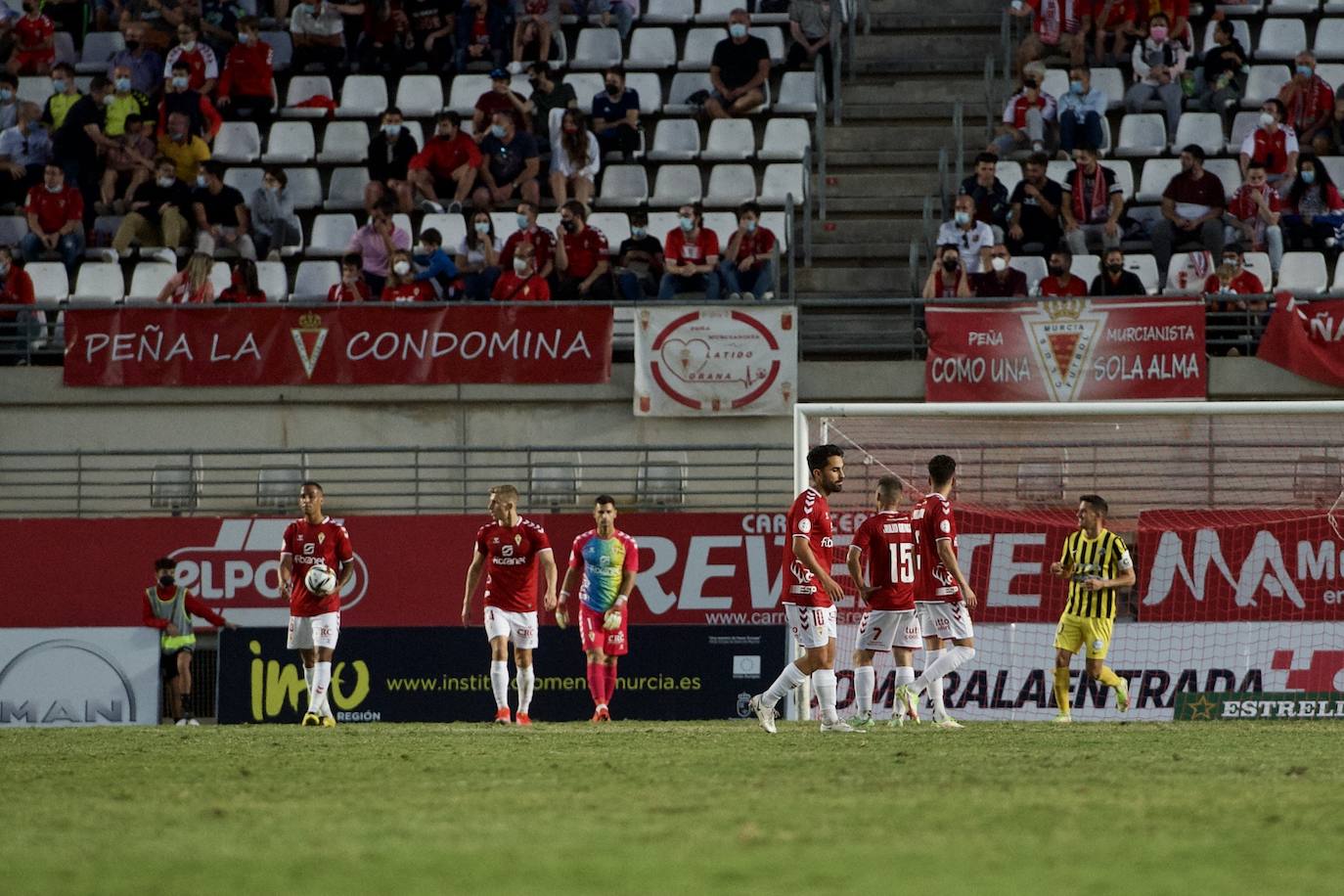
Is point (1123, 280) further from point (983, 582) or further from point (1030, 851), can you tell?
point (1030, 851)

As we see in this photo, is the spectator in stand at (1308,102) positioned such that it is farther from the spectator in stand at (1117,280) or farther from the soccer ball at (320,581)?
the soccer ball at (320,581)

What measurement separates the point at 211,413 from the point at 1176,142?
11.8 metres

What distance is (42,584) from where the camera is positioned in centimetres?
1947

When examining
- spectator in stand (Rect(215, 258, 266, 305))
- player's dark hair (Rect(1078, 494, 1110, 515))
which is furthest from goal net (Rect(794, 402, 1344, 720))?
spectator in stand (Rect(215, 258, 266, 305))

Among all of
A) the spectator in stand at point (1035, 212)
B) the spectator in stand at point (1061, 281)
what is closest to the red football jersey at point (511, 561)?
the spectator in stand at point (1061, 281)

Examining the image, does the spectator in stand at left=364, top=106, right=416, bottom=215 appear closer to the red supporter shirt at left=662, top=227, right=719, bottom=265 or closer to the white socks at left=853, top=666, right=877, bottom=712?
the red supporter shirt at left=662, top=227, right=719, bottom=265

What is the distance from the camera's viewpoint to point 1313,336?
19.4 meters

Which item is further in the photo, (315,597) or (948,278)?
(948,278)

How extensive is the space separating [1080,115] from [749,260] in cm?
470

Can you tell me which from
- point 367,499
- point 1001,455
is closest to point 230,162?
point 367,499

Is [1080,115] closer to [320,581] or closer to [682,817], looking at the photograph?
[320,581]

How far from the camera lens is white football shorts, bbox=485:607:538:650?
1620cm

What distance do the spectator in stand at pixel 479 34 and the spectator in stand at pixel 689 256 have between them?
5.26 meters

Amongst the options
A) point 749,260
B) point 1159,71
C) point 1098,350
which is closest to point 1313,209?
point 1159,71
